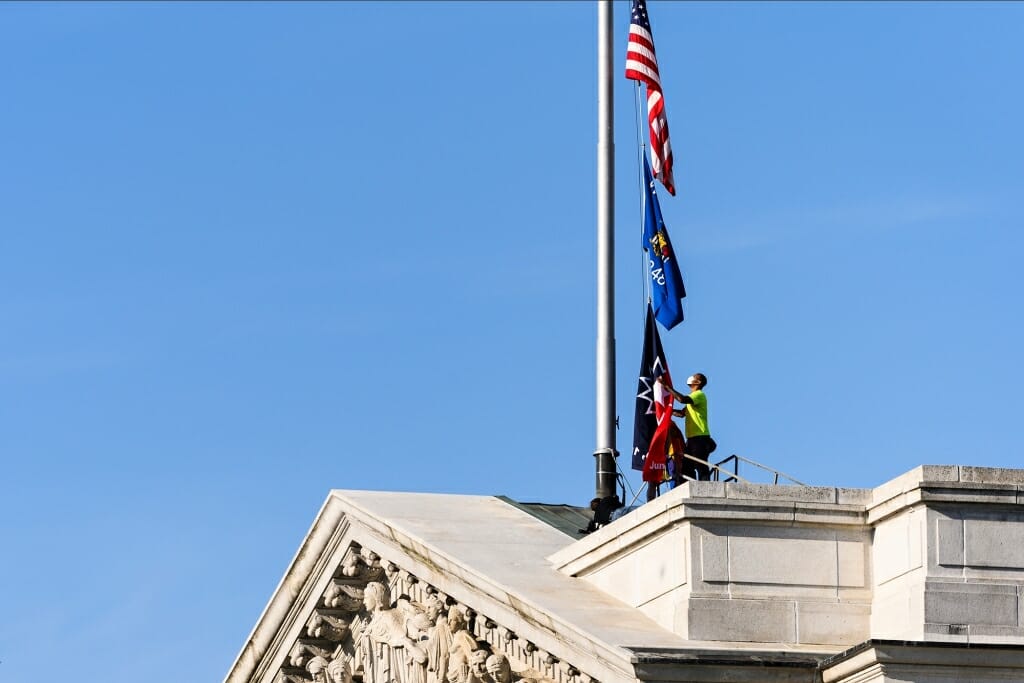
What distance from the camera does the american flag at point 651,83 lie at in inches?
1471

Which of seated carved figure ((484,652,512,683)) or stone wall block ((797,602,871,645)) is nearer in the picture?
stone wall block ((797,602,871,645))

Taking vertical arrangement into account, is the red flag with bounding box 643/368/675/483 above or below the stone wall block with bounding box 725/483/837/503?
above

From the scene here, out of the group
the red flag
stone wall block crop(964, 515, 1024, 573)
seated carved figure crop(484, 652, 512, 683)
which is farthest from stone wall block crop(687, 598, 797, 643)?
the red flag

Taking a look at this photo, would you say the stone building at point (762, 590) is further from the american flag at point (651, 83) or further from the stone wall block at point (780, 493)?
the american flag at point (651, 83)

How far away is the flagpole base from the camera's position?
35.8 metres

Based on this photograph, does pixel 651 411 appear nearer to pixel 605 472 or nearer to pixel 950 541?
pixel 605 472

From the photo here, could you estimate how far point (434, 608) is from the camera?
112ft

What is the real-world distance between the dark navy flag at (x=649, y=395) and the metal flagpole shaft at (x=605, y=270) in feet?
2.04

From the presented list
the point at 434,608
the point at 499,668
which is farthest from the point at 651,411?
the point at 499,668

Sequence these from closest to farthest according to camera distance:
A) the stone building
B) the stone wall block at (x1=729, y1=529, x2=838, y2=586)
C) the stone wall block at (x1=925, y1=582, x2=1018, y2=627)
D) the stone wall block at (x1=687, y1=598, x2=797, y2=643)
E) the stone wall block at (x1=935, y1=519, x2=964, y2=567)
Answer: the stone building → the stone wall block at (x1=925, y1=582, x2=1018, y2=627) → the stone wall block at (x1=935, y1=519, x2=964, y2=567) → the stone wall block at (x1=687, y1=598, x2=797, y2=643) → the stone wall block at (x1=729, y1=529, x2=838, y2=586)

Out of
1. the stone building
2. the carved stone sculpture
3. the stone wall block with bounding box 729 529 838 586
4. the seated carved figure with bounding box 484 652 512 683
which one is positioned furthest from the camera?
the carved stone sculpture

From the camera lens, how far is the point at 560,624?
30.7 m

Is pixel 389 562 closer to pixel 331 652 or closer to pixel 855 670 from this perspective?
pixel 331 652

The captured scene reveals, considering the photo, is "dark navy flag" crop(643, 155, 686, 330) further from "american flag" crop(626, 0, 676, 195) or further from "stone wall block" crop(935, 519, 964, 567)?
"stone wall block" crop(935, 519, 964, 567)
